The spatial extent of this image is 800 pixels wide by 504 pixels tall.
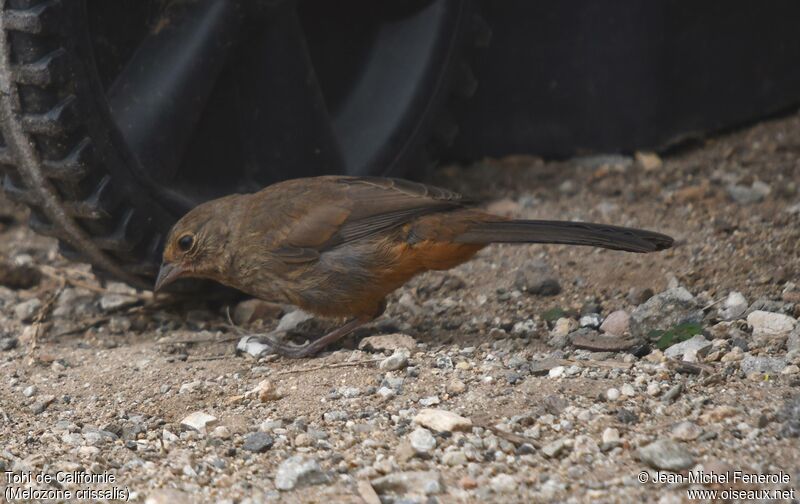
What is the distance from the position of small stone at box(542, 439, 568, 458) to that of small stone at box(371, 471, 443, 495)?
0.33m

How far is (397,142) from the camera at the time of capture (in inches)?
212

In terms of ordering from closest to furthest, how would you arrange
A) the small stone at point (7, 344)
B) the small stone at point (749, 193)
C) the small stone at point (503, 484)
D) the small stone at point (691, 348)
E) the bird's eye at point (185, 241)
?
the small stone at point (503, 484)
the small stone at point (691, 348)
the bird's eye at point (185, 241)
the small stone at point (7, 344)
the small stone at point (749, 193)

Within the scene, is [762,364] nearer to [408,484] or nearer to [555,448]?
[555,448]

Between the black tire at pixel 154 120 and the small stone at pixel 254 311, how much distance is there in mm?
464

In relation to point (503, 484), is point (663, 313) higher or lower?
lower

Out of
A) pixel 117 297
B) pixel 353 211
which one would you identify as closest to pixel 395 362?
pixel 353 211

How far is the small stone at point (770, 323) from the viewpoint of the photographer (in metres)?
4.06

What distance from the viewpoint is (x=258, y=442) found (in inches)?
137

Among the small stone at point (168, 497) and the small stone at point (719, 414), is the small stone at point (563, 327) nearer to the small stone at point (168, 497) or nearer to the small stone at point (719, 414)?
the small stone at point (719, 414)

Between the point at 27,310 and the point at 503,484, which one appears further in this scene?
the point at 27,310

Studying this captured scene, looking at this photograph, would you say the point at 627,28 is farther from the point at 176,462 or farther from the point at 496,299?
the point at 176,462

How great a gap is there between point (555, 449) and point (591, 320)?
129 centimetres

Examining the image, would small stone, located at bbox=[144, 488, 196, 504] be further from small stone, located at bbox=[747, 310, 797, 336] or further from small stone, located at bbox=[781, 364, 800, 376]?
small stone, located at bbox=[747, 310, 797, 336]

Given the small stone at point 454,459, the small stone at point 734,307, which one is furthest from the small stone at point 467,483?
the small stone at point 734,307
